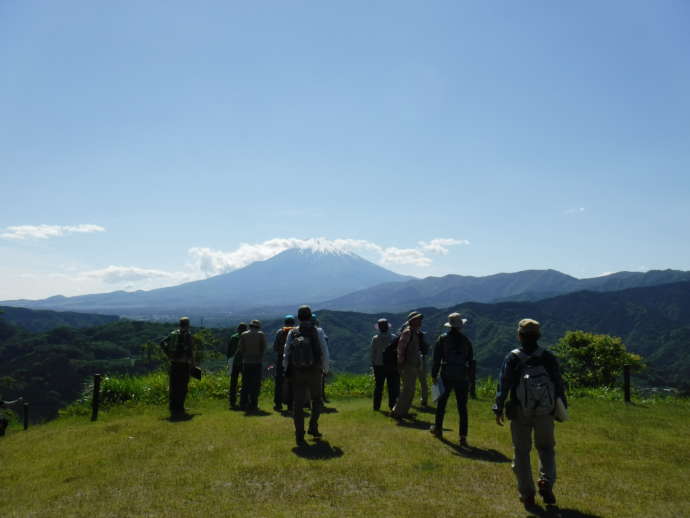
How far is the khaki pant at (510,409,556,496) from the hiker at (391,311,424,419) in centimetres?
465

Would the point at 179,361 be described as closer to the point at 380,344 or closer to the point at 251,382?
the point at 251,382

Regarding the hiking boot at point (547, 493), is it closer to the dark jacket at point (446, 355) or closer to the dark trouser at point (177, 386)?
the dark jacket at point (446, 355)

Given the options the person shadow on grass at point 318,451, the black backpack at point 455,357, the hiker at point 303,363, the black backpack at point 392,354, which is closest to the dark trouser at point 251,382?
the black backpack at point 392,354

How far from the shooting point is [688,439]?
951cm

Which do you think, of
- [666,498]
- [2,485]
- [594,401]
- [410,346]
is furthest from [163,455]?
[594,401]

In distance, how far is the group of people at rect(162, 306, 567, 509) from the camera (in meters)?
5.68

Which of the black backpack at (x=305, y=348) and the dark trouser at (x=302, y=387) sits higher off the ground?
the black backpack at (x=305, y=348)

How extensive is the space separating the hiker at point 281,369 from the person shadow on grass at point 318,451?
10.7 ft

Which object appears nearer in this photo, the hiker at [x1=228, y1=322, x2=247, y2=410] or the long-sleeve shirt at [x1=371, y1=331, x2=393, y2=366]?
the long-sleeve shirt at [x1=371, y1=331, x2=393, y2=366]

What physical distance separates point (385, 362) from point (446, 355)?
10.3 ft

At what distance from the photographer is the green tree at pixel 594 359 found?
2525cm

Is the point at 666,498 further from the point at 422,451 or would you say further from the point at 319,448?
the point at 319,448

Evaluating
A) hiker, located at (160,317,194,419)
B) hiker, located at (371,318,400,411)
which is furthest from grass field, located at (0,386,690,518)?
hiker, located at (160,317,194,419)

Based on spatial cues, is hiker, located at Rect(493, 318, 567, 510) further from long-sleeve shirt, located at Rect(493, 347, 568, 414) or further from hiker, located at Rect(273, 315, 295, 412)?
hiker, located at Rect(273, 315, 295, 412)
